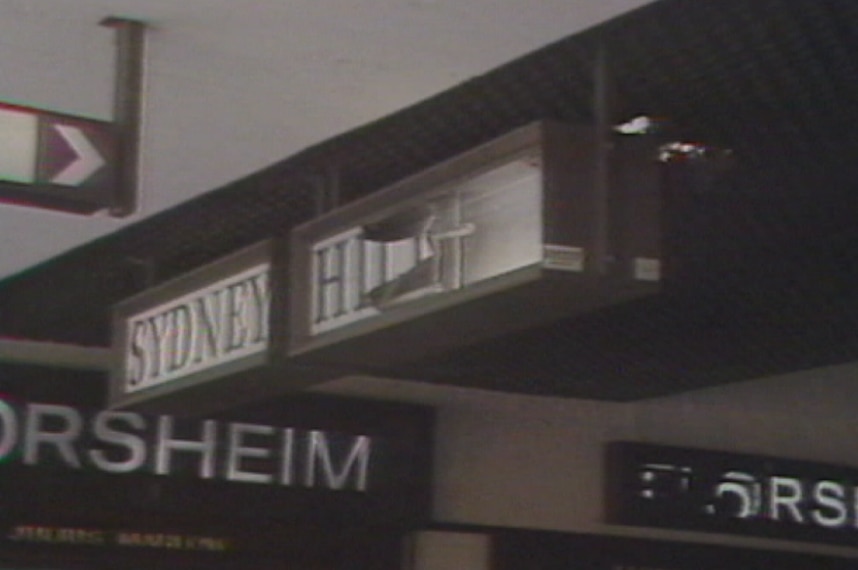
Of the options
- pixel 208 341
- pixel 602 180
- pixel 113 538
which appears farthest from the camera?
pixel 113 538

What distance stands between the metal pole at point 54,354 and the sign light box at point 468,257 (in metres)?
2.59

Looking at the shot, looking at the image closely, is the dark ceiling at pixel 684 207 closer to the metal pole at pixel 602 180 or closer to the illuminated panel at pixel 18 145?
the metal pole at pixel 602 180

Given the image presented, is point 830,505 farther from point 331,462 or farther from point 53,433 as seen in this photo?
point 53,433

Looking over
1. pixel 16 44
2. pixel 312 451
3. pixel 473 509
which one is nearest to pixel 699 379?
pixel 473 509

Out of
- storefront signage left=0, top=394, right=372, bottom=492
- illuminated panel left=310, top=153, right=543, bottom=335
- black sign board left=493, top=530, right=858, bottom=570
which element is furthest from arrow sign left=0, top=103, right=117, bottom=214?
black sign board left=493, top=530, right=858, bottom=570

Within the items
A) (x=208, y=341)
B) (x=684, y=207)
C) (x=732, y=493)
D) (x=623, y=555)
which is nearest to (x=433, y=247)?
(x=208, y=341)

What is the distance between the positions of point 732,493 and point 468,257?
167 inches

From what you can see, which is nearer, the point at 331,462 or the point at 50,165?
the point at 50,165

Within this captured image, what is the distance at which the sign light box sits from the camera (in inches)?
122

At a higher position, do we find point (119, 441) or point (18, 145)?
point (18, 145)

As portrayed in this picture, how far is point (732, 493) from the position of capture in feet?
23.8

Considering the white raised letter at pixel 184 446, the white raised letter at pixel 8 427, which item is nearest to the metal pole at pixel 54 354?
the white raised letter at pixel 8 427

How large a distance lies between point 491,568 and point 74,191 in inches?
161

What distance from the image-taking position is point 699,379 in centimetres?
670
